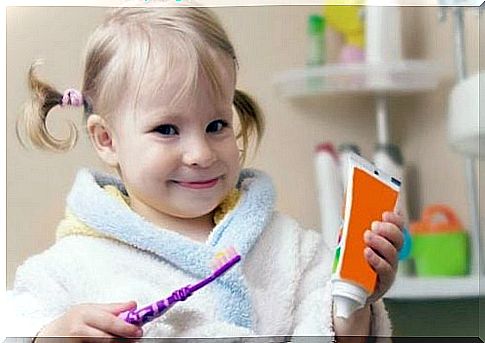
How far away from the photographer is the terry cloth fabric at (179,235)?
87cm

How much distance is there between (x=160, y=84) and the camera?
0.88 metres

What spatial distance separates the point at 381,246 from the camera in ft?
2.88

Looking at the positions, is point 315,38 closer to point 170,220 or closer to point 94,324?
point 170,220

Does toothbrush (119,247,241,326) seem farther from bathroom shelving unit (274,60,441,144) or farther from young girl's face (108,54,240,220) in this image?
bathroom shelving unit (274,60,441,144)

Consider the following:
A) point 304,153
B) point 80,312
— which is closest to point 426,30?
point 304,153

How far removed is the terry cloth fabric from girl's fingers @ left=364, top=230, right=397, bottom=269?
11cm

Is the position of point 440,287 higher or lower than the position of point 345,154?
lower

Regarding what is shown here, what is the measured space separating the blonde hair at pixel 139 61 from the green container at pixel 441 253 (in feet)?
0.73

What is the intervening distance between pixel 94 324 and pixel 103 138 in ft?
0.62

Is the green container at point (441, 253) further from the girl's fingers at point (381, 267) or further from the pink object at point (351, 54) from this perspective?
the pink object at point (351, 54)

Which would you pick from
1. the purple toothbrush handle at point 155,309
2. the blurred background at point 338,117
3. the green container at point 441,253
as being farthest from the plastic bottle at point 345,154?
the purple toothbrush handle at point 155,309

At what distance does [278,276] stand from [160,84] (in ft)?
0.75

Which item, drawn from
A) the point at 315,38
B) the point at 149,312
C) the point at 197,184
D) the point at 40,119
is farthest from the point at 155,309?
the point at 315,38

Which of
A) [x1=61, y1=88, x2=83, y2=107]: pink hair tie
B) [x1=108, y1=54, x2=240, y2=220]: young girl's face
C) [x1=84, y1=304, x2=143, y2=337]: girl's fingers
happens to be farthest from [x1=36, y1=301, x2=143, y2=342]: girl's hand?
[x1=61, y1=88, x2=83, y2=107]: pink hair tie
